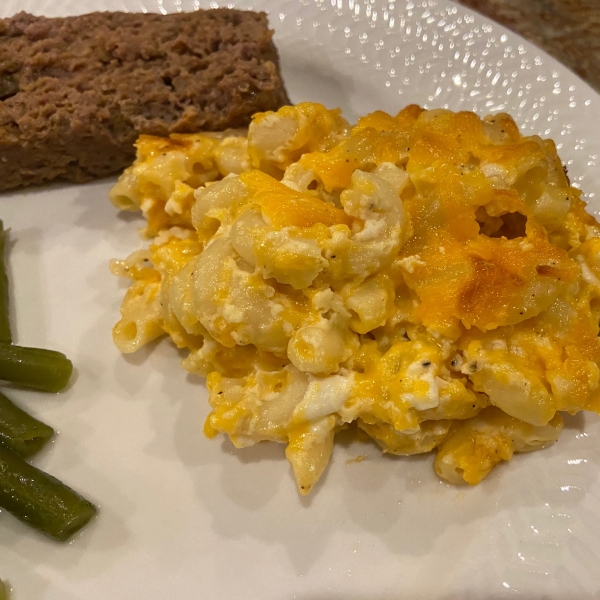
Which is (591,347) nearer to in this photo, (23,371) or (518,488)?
(518,488)

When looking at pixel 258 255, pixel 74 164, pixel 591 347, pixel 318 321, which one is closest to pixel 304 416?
pixel 318 321

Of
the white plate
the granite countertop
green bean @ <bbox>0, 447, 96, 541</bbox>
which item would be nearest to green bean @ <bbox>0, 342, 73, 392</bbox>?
the white plate

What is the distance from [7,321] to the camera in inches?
74.7

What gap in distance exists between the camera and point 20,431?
1.66 meters

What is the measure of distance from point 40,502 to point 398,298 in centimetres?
114

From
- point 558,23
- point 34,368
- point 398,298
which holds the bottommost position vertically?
point 34,368

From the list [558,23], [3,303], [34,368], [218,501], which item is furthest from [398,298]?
[558,23]

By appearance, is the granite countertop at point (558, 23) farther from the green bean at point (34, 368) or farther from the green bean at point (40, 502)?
the green bean at point (40, 502)

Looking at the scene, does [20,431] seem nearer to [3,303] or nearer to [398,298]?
[3,303]

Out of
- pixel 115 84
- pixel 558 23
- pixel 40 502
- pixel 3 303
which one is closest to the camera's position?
pixel 40 502

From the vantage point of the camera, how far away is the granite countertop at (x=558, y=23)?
317 centimetres

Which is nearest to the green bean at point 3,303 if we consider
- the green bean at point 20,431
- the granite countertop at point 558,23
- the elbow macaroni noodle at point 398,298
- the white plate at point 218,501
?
the white plate at point 218,501

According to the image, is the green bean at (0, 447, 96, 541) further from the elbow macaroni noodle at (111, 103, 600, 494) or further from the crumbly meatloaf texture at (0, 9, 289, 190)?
the crumbly meatloaf texture at (0, 9, 289, 190)

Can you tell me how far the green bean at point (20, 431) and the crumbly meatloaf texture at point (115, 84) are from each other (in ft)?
3.12
